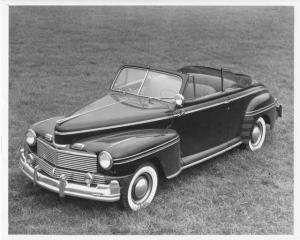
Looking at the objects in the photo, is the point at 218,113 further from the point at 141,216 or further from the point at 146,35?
the point at 146,35

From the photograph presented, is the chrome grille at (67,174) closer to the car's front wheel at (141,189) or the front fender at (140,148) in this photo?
the front fender at (140,148)

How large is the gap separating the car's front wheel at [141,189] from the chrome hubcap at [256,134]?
2628 mm

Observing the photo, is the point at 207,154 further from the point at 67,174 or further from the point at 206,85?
the point at 67,174

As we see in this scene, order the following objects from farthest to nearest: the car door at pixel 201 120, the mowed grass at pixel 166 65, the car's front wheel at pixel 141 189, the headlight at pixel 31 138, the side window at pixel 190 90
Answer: the side window at pixel 190 90 < the car door at pixel 201 120 < the headlight at pixel 31 138 < the mowed grass at pixel 166 65 < the car's front wheel at pixel 141 189

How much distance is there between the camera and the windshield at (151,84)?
598 cm

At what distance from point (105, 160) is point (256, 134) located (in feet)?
11.4

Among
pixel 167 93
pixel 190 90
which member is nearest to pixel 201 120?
pixel 190 90

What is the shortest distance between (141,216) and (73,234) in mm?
864

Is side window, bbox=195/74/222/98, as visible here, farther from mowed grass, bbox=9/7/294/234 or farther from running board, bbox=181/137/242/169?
mowed grass, bbox=9/7/294/234

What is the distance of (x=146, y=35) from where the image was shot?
12.0 meters

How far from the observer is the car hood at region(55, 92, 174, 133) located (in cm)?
520

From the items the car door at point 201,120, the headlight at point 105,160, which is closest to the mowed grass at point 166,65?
the car door at point 201,120

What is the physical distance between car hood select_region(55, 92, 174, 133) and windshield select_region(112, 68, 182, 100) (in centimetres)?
12
